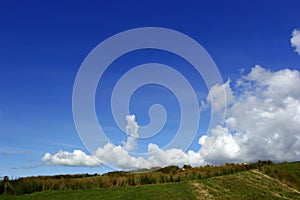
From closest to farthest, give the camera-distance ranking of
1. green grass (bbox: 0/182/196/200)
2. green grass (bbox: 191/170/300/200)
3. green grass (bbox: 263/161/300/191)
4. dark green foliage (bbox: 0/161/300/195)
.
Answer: green grass (bbox: 0/182/196/200) < green grass (bbox: 191/170/300/200) < dark green foliage (bbox: 0/161/300/195) < green grass (bbox: 263/161/300/191)

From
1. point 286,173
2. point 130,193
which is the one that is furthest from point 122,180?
point 286,173

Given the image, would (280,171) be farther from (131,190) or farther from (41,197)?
(41,197)

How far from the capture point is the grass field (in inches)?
1120

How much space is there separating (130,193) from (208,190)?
18.1ft

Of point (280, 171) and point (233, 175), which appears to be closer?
point (233, 175)

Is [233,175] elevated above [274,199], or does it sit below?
above

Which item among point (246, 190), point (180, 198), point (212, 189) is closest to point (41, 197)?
point (180, 198)

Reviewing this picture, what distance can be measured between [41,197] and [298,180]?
2073 cm

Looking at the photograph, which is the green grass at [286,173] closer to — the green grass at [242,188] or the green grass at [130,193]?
the green grass at [242,188]

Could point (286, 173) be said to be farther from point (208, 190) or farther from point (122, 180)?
point (122, 180)

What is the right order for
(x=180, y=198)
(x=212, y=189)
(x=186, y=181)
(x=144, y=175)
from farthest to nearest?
(x=144, y=175) → (x=186, y=181) → (x=212, y=189) → (x=180, y=198)

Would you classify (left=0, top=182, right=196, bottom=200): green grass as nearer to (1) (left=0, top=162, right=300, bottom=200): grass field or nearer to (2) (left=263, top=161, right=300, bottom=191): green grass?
(1) (left=0, top=162, right=300, bottom=200): grass field

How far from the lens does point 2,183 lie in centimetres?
3381

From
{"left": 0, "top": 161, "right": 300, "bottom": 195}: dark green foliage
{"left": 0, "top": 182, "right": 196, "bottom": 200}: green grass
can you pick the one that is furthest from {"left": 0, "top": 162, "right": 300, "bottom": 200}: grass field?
{"left": 0, "top": 161, "right": 300, "bottom": 195}: dark green foliage
